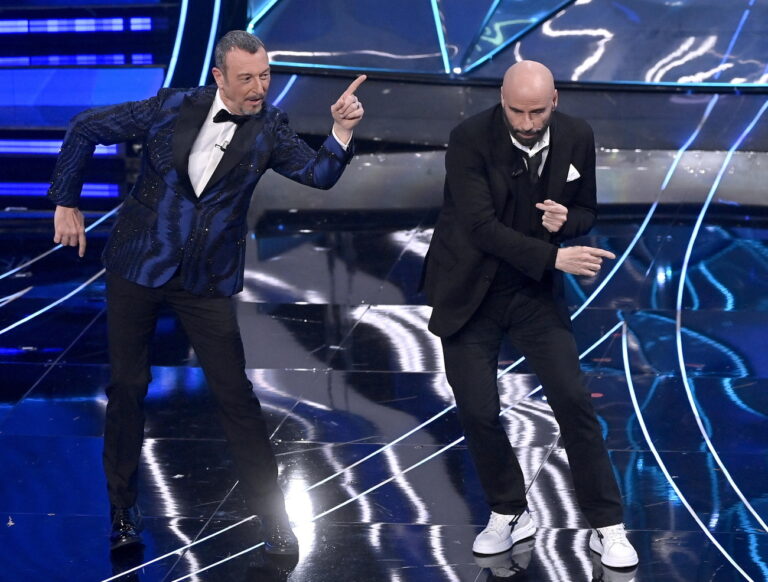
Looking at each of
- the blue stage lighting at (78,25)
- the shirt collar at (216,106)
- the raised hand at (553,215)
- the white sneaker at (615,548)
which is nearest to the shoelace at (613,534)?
the white sneaker at (615,548)

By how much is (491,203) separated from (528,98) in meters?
0.34

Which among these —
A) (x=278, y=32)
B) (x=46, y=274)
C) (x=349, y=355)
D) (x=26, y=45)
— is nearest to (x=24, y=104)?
(x=26, y=45)

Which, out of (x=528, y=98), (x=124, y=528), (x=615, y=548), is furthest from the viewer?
(x=124, y=528)

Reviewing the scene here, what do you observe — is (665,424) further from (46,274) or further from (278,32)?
(278,32)

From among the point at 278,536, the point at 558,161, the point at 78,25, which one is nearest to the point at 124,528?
the point at 278,536

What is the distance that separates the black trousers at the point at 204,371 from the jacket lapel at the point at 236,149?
1.09 feet

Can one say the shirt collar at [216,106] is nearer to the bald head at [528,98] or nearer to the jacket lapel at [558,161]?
the bald head at [528,98]

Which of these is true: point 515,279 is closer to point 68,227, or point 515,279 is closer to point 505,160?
point 505,160

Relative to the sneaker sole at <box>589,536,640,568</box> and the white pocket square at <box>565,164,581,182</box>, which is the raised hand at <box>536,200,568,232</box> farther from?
the sneaker sole at <box>589,536,640,568</box>

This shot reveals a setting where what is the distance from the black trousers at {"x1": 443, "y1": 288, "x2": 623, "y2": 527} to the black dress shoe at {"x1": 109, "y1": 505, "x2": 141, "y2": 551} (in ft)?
3.55

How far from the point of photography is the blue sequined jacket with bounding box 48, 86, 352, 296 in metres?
3.59

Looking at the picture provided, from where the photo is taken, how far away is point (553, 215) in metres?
3.41

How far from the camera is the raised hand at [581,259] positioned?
133 inches

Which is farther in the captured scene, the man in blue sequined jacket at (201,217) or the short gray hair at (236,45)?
the man in blue sequined jacket at (201,217)
